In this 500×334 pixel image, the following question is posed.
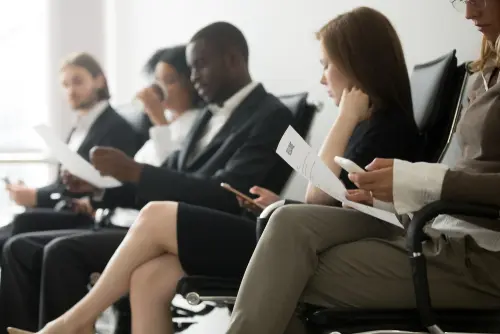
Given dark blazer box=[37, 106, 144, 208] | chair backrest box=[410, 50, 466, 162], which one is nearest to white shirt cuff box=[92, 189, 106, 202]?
dark blazer box=[37, 106, 144, 208]

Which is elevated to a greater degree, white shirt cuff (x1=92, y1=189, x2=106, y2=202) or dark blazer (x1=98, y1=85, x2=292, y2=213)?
dark blazer (x1=98, y1=85, x2=292, y2=213)

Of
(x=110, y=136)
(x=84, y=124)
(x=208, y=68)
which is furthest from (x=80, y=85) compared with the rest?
(x=208, y=68)

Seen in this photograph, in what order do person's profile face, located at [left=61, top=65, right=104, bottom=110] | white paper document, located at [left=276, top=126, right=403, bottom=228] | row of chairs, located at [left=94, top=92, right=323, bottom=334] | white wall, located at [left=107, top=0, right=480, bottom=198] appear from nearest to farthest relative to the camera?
1. white paper document, located at [left=276, top=126, right=403, bottom=228]
2. row of chairs, located at [left=94, top=92, right=323, bottom=334]
3. white wall, located at [left=107, top=0, right=480, bottom=198]
4. person's profile face, located at [left=61, top=65, right=104, bottom=110]

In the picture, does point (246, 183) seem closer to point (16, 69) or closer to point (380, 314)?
point (380, 314)

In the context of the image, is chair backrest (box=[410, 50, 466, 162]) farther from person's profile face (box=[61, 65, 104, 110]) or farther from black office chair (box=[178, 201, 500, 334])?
person's profile face (box=[61, 65, 104, 110])

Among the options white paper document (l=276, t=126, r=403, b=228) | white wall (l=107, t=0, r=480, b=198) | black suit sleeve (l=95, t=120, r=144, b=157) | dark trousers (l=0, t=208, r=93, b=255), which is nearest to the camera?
white paper document (l=276, t=126, r=403, b=228)

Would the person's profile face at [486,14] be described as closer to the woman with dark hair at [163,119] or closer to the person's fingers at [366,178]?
the person's fingers at [366,178]

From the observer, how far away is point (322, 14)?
106 inches

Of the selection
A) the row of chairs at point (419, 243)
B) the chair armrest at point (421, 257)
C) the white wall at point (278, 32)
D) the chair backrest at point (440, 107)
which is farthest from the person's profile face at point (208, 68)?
the chair armrest at point (421, 257)

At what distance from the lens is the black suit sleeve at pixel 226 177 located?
6.91 ft

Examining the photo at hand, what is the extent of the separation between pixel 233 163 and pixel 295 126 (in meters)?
0.22

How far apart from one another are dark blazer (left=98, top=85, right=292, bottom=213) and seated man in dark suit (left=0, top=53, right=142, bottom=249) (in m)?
0.65

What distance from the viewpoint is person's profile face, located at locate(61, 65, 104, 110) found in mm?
3135

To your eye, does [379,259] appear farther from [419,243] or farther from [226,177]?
[226,177]
